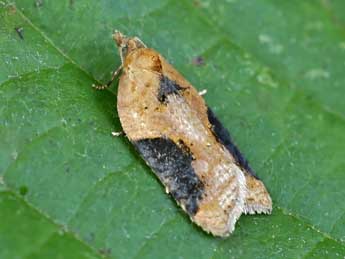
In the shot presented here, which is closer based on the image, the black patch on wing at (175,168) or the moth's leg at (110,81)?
the black patch on wing at (175,168)

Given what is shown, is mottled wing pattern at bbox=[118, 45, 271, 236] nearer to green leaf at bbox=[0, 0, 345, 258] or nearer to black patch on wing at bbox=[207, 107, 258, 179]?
black patch on wing at bbox=[207, 107, 258, 179]

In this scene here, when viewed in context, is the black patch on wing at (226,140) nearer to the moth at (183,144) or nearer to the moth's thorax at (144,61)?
the moth at (183,144)

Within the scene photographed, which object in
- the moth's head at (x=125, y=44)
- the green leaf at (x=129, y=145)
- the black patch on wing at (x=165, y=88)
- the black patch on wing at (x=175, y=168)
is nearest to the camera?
the green leaf at (x=129, y=145)

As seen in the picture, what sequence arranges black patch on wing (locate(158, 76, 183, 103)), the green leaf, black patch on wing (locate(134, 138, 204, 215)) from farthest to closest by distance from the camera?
black patch on wing (locate(158, 76, 183, 103)), black patch on wing (locate(134, 138, 204, 215)), the green leaf

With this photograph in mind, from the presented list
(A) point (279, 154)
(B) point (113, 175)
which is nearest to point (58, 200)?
(B) point (113, 175)

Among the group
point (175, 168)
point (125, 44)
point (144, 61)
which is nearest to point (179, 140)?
point (175, 168)

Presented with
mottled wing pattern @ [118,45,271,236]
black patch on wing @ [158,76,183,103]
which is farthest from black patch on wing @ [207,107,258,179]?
black patch on wing @ [158,76,183,103]

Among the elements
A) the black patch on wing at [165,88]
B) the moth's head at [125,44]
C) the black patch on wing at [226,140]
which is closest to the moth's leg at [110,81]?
the moth's head at [125,44]

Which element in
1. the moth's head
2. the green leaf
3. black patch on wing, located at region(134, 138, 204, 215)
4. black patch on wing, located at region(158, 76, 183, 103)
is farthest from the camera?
the moth's head
